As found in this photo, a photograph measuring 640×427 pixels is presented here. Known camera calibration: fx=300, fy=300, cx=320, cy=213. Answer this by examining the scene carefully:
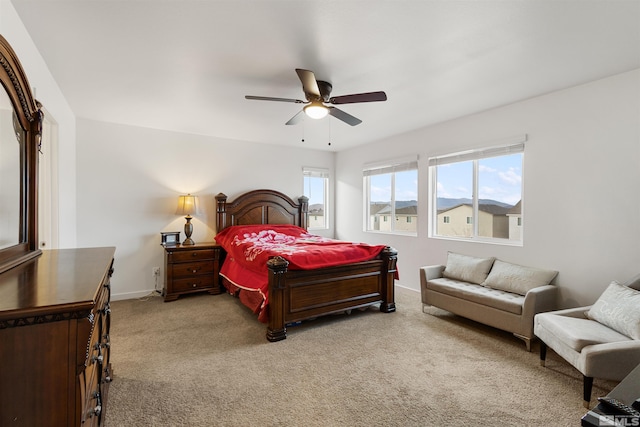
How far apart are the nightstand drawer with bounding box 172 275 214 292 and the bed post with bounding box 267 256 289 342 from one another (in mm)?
1907

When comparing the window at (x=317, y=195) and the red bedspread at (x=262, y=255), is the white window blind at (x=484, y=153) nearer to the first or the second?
the red bedspread at (x=262, y=255)

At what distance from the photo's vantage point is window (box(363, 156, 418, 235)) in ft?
15.6

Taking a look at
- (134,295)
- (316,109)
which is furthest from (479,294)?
(134,295)

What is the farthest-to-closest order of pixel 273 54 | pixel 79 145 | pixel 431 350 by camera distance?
pixel 79 145 < pixel 431 350 < pixel 273 54

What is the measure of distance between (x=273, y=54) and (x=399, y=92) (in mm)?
1420

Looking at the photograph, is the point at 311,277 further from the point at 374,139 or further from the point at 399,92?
the point at 374,139

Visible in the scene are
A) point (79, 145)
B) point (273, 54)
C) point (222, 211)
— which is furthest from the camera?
point (222, 211)

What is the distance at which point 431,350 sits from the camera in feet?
9.01

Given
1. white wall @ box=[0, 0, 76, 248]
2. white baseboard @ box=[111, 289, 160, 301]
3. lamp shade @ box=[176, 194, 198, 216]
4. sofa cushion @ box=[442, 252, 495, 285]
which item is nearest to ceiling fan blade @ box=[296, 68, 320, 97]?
white wall @ box=[0, 0, 76, 248]

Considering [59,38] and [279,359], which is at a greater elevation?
[59,38]

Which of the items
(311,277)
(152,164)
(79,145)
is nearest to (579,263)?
(311,277)

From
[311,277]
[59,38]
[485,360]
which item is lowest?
[485,360]

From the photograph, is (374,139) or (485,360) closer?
(485,360)

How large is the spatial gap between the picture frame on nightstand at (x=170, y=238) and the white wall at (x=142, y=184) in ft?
0.73
